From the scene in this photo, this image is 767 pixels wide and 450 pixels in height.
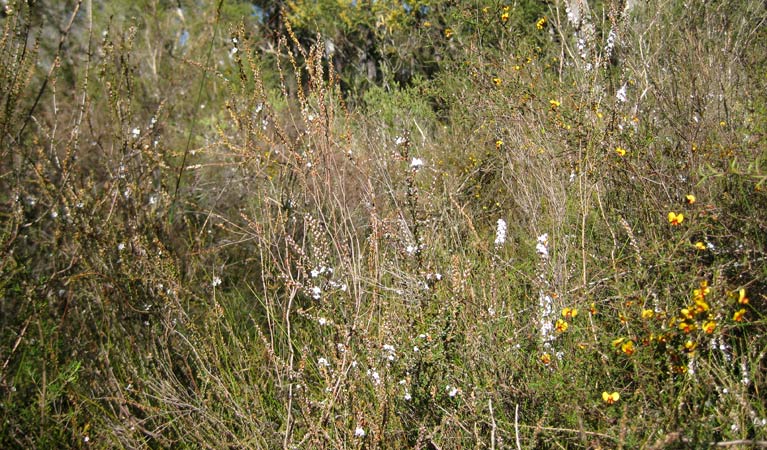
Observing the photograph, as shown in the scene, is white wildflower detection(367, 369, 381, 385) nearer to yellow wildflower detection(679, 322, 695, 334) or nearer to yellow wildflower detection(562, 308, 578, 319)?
yellow wildflower detection(562, 308, 578, 319)

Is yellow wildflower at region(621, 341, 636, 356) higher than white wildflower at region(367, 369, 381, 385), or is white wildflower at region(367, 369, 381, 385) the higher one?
yellow wildflower at region(621, 341, 636, 356)

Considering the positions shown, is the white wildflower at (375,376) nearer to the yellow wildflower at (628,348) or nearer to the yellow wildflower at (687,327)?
the yellow wildflower at (628,348)

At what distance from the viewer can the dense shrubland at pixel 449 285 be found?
1653mm

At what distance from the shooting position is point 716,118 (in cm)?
235

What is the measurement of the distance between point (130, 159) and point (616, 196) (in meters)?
2.05

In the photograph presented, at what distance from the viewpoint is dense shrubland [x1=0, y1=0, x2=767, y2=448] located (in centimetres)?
165

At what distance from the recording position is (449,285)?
217 cm

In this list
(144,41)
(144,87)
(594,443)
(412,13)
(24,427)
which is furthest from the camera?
(144,41)

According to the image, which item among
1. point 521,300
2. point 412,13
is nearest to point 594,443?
point 521,300

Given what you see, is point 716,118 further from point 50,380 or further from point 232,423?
point 50,380

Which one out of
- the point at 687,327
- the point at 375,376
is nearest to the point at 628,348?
the point at 687,327

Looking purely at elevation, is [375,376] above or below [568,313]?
below

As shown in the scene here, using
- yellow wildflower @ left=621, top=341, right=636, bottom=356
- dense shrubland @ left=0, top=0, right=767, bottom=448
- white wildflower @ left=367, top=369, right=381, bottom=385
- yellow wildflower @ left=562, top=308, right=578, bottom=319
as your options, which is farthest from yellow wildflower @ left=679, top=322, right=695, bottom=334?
white wildflower @ left=367, top=369, right=381, bottom=385

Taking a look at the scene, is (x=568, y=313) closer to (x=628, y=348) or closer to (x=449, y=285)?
(x=628, y=348)
